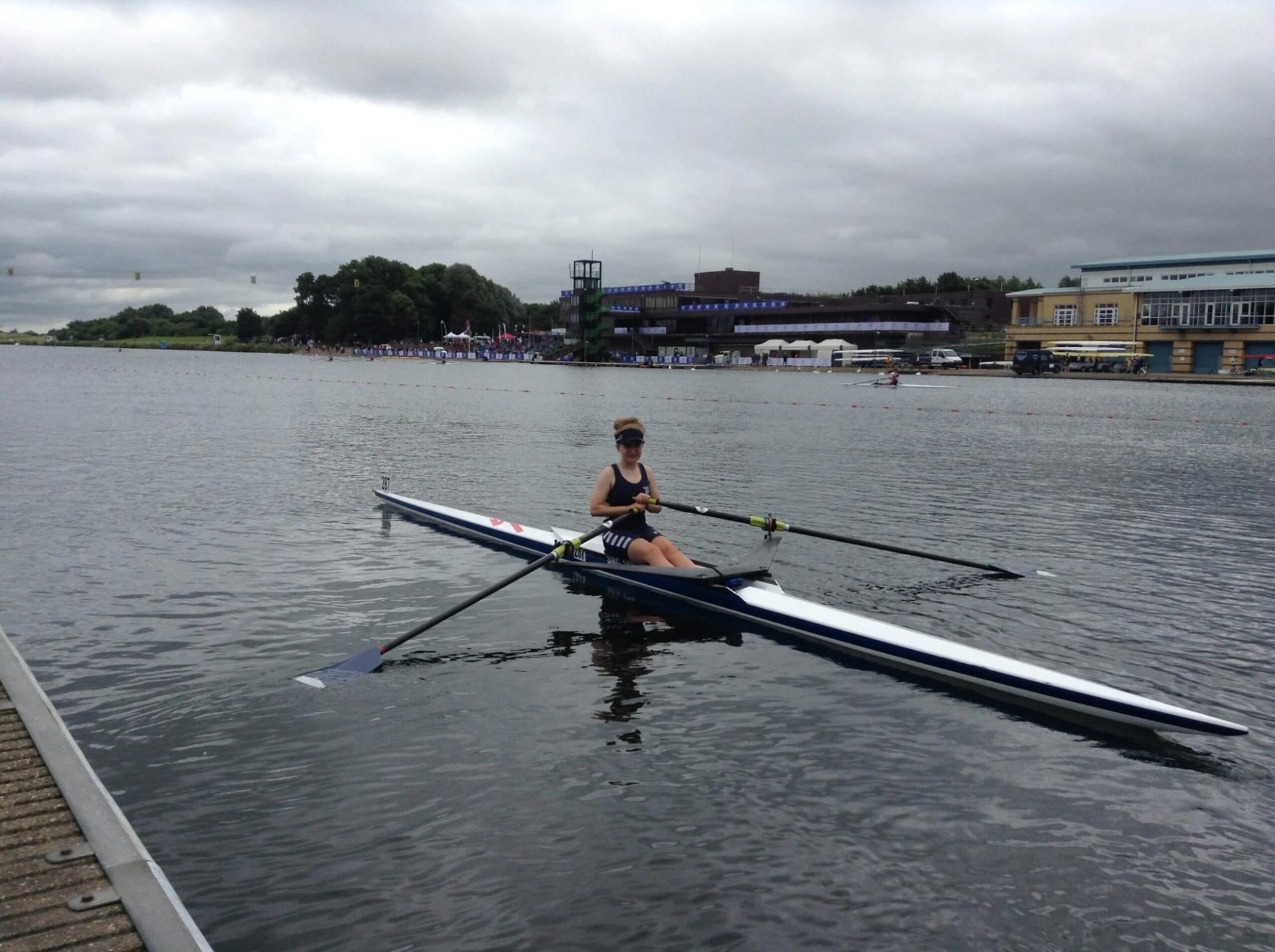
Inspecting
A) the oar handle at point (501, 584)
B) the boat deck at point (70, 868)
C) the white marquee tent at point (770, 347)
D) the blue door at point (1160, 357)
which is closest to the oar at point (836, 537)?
the oar handle at point (501, 584)

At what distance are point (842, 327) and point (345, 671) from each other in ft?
427

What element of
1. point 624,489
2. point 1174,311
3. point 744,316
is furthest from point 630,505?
point 744,316

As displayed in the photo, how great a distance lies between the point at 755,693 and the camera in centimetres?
966

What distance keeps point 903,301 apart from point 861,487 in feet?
369

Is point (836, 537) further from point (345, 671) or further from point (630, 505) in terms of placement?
point (345, 671)

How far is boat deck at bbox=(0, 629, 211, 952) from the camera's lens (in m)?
4.52

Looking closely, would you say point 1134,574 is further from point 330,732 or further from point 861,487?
point 330,732

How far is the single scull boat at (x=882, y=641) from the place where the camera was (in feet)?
28.3

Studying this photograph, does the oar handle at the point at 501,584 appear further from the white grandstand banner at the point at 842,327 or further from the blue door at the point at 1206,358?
the white grandstand banner at the point at 842,327

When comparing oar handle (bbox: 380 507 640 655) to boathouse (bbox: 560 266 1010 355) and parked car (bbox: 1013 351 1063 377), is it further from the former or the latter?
boathouse (bbox: 560 266 1010 355)

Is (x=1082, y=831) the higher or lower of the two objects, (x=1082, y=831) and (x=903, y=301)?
the lower

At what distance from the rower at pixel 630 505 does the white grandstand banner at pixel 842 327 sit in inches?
4703

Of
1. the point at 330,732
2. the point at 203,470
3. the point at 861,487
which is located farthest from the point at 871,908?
the point at 203,470

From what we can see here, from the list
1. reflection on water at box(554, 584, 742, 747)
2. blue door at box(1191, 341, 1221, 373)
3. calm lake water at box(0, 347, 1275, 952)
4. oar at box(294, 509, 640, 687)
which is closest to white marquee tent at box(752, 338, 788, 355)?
blue door at box(1191, 341, 1221, 373)
